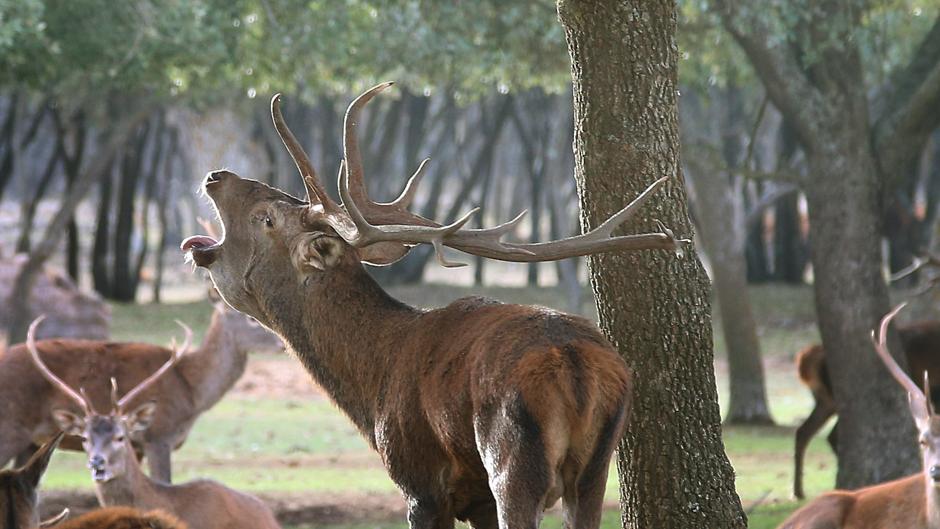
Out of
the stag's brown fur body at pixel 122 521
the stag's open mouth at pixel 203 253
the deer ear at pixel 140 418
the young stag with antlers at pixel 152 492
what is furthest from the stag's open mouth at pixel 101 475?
the stag's open mouth at pixel 203 253

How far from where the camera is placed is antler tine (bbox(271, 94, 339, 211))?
5992 mm

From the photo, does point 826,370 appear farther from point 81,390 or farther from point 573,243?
point 573,243

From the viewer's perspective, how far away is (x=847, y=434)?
455 inches

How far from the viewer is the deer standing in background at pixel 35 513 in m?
6.14

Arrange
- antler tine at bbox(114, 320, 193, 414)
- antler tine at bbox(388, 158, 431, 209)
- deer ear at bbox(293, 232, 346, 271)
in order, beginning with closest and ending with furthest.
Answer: deer ear at bbox(293, 232, 346, 271) < antler tine at bbox(388, 158, 431, 209) < antler tine at bbox(114, 320, 193, 414)

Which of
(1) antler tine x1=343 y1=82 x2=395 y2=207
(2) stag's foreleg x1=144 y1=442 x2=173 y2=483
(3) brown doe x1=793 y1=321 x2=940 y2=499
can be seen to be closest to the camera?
(1) antler tine x1=343 y1=82 x2=395 y2=207

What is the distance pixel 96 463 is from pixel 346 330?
3863 mm

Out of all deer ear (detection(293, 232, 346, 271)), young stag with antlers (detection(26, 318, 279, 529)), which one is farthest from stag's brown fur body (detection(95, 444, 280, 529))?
deer ear (detection(293, 232, 346, 271))

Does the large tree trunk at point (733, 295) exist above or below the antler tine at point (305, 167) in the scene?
below

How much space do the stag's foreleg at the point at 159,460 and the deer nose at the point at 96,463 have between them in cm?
255

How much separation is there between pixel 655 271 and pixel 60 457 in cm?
1130

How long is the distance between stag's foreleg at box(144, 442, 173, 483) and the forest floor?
0.64 m

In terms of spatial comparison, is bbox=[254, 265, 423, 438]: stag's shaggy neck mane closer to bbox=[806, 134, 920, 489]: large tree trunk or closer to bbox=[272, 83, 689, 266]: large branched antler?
bbox=[272, 83, 689, 266]: large branched antler

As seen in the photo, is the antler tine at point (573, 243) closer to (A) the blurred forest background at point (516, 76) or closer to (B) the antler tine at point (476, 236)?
(B) the antler tine at point (476, 236)
